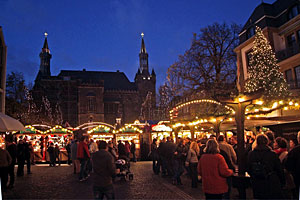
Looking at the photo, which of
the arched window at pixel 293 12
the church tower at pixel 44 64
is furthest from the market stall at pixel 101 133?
the church tower at pixel 44 64

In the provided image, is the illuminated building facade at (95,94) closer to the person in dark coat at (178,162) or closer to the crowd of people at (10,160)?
the crowd of people at (10,160)

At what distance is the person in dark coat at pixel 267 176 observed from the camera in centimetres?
414

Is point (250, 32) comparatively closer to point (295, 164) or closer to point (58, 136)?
point (58, 136)

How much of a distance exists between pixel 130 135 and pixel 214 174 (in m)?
17.4

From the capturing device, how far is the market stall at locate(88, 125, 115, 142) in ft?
70.4

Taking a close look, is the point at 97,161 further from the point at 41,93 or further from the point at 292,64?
the point at 41,93

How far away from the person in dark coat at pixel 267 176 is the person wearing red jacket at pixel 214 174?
0.52 m

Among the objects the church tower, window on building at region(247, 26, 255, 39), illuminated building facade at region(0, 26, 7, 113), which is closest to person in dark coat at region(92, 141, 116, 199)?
illuminated building facade at region(0, 26, 7, 113)

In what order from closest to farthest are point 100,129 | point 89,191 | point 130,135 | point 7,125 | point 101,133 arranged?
point 7,125 → point 89,191 → point 130,135 → point 101,133 → point 100,129

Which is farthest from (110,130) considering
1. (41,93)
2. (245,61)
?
(41,93)

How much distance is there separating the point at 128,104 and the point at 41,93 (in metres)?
18.8

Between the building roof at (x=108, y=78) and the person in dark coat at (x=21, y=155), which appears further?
the building roof at (x=108, y=78)

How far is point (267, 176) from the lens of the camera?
417cm

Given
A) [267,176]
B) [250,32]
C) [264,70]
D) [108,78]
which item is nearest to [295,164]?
[267,176]
